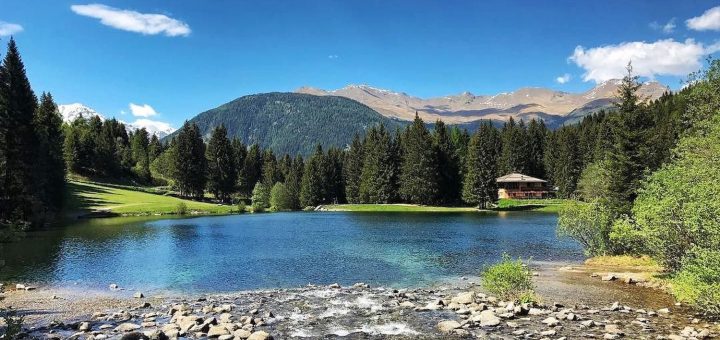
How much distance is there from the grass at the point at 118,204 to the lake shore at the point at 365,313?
67243mm

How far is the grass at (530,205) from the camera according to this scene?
11125cm

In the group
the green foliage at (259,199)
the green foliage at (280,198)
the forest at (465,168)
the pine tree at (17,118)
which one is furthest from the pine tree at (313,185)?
the pine tree at (17,118)

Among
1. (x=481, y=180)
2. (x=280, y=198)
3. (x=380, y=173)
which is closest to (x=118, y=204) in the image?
(x=280, y=198)

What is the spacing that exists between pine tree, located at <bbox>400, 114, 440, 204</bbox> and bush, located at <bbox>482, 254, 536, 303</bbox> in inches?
3652

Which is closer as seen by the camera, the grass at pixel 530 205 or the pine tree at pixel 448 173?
the grass at pixel 530 205

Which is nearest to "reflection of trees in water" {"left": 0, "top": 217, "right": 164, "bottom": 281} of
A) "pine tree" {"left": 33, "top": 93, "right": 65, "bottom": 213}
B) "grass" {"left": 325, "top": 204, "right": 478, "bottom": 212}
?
"pine tree" {"left": 33, "top": 93, "right": 65, "bottom": 213}

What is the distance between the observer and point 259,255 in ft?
148

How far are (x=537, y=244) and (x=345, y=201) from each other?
9825 cm

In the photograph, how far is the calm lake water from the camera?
33.4 meters

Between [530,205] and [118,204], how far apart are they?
Result: 92985 millimetres

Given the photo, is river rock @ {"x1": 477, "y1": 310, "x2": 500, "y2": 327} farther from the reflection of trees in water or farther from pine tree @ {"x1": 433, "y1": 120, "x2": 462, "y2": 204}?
pine tree @ {"x1": 433, "y1": 120, "x2": 462, "y2": 204}

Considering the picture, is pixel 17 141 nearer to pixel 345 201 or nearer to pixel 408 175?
pixel 408 175

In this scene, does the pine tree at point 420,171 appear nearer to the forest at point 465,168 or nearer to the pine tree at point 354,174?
the forest at point 465,168

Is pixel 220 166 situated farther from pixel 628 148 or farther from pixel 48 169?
pixel 628 148
